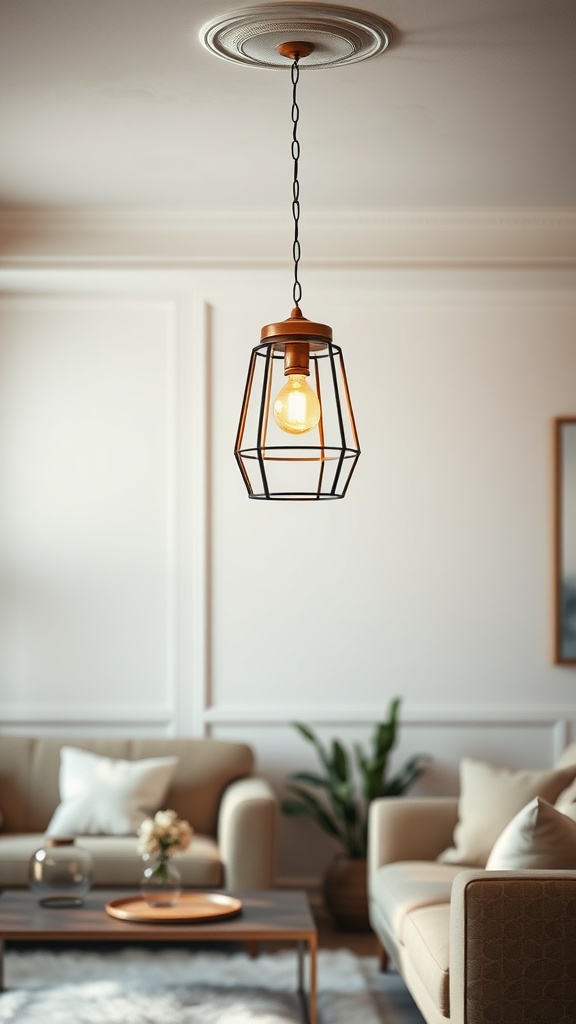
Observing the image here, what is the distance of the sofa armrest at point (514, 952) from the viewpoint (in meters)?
2.73

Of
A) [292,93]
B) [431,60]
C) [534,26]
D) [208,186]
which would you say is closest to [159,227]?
[208,186]

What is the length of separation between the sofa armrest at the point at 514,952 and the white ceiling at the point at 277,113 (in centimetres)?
222

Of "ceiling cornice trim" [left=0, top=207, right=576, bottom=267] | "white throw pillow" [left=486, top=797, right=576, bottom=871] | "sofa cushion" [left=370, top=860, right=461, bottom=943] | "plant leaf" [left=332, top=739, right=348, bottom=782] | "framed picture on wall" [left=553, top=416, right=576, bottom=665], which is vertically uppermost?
"ceiling cornice trim" [left=0, top=207, right=576, bottom=267]

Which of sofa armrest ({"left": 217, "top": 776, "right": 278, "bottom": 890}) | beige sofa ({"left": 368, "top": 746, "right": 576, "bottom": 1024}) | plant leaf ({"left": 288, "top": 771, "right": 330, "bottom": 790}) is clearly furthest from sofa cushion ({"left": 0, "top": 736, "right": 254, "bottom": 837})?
beige sofa ({"left": 368, "top": 746, "right": 576, "bottom": 1024})

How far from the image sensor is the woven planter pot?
15.7 feet

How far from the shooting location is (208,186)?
15.4 ft

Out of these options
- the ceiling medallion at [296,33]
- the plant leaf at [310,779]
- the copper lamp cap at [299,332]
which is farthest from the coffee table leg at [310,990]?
the ceiling medallion at [296,33]

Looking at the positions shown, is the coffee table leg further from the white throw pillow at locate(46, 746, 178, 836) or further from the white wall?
the white wall

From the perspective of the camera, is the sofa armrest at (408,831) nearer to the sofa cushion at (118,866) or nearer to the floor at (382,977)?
the floor at (382,977)

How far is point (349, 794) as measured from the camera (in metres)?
4.91

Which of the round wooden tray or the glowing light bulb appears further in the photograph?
the round wooden tray

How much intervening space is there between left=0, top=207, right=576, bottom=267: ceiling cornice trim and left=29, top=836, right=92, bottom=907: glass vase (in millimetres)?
2478

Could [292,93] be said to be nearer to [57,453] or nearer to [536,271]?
[536,271]

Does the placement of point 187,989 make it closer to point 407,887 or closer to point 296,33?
point 407,887
